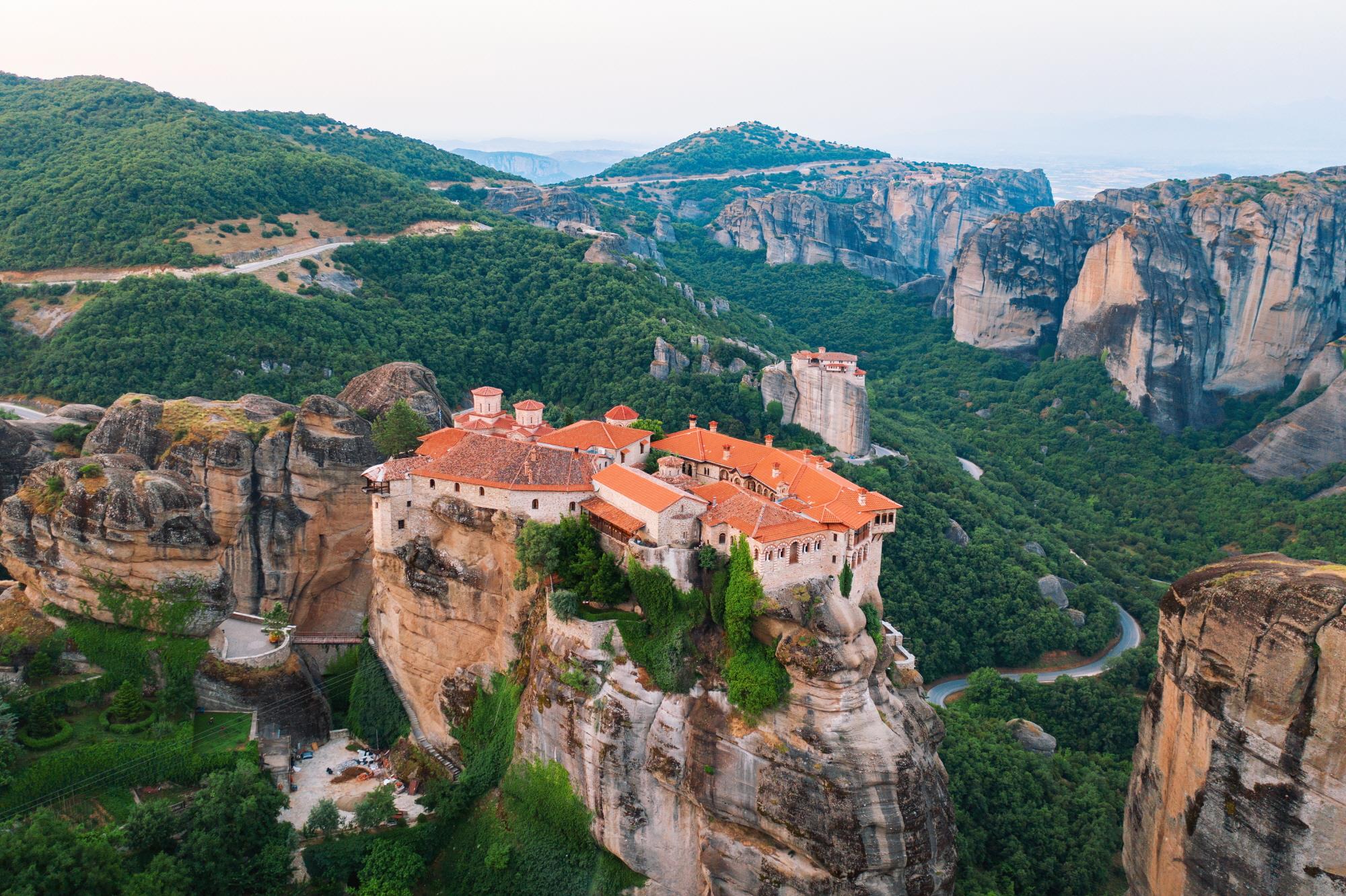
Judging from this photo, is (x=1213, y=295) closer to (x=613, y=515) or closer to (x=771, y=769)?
(x=613, y=515)

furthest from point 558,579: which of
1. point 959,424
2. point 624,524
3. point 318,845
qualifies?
point 959,424

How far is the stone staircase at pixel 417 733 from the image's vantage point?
124 ft

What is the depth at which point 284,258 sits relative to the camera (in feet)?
239

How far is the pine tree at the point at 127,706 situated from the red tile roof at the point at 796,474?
2217 centimetres

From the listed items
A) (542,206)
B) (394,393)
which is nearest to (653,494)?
(394,393)

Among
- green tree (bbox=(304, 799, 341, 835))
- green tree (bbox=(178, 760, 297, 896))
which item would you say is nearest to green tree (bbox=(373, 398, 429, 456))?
green tree (bbox=(178, 760, 297, 896))

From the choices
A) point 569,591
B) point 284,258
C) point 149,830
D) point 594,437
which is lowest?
point 149,830

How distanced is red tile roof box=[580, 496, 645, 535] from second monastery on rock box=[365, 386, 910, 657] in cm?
5

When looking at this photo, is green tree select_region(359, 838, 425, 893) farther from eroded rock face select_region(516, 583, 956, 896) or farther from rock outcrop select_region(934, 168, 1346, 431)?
rock outcrop select_region(934, 168, 1346, 431)

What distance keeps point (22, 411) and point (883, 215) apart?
125096 mm

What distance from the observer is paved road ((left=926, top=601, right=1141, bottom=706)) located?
51.0 m

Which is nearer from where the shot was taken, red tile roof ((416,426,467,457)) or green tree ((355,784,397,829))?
green tree ((355,784,397,829))

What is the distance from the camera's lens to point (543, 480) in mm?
36094

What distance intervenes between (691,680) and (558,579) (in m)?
6.09
